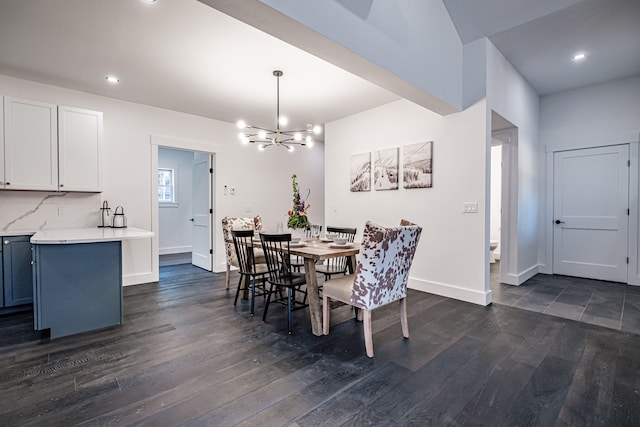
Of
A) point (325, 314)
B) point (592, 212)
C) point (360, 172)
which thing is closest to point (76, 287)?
point (325, 314)

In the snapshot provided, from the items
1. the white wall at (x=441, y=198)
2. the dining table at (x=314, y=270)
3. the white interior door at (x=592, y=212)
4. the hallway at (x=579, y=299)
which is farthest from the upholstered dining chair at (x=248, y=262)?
the white interior door at (x=592, y=212)

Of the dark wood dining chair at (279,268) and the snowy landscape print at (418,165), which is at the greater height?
the snowy landscape print at (418,165)

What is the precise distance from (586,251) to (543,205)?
2.97 ft

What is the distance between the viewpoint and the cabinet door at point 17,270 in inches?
121

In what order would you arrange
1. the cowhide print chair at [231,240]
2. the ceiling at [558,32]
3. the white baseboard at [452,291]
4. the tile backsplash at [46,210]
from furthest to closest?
the cowhide print chair at [231,240] < the tile backsplash at [46,210] < the white baseboard at [452,291] < the ceiling at [558,32]

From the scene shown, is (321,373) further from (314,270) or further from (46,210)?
(46,210)

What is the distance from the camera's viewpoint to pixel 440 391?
1.80 meters

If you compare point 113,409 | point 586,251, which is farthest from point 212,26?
point 586,251

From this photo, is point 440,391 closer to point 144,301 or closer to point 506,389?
point 506,389

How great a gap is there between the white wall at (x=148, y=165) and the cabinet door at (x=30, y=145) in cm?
42

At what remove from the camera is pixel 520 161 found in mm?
4207

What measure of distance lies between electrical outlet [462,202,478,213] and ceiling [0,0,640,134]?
5.88ft

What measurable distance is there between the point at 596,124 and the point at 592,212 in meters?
1.33

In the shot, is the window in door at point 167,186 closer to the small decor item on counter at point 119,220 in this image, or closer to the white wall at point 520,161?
the small decor item on counter at point 119,220
